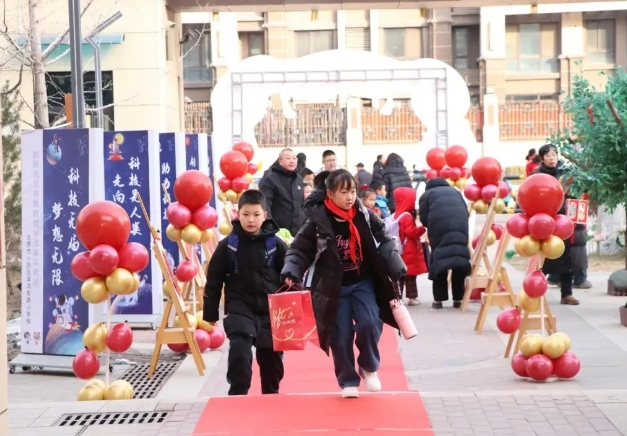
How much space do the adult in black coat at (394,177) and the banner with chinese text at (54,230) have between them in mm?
12086

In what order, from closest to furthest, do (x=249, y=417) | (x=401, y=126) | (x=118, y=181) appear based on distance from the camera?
(x=249, y=417) → (x=118, y=181) → (x=401, y=126)

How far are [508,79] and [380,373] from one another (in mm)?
43558

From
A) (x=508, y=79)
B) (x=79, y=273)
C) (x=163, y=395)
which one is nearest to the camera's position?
(x=79, y=273)

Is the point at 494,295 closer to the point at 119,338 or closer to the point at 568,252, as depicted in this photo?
the point at 568,252

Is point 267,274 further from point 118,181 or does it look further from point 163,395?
point 118,181

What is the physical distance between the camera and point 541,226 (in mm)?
9258

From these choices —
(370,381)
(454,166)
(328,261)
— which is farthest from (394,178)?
(328,261)

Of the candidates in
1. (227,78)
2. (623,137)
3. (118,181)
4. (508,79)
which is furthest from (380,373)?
(508,79)

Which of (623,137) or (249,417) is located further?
(623,137)

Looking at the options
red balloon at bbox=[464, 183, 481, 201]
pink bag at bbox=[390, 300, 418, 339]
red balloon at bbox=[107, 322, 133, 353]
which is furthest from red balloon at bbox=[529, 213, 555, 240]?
red balloon at bbox=[464, 183, 481, 201]

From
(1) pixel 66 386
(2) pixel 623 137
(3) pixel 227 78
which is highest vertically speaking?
(3) pixel 227 78

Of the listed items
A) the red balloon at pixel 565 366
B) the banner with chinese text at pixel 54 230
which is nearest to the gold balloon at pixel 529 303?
the red balloon at pixel 565 366

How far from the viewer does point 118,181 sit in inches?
523

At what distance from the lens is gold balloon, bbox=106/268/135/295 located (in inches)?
340
